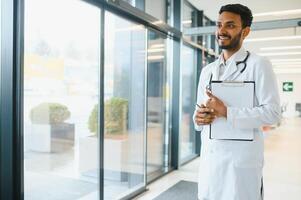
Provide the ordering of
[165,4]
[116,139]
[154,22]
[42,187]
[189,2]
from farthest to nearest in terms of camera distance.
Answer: [189,2]
[165,4]
[154,22]
[116,139]
[42,187]

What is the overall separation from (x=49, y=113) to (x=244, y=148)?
2.08m

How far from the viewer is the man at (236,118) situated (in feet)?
4.21

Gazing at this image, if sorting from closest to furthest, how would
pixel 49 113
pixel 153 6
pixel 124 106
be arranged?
1. pixel 49 113
2. pixel 124 106
3. pixel 153 6

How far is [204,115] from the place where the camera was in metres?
1.32

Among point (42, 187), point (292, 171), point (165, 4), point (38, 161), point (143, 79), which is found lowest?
point (292, 171)

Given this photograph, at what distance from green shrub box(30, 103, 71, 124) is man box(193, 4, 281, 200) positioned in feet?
5.87

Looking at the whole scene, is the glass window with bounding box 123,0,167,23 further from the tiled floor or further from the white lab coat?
the white lab coat

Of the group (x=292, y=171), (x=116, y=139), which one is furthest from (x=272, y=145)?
(x=116, y=139)

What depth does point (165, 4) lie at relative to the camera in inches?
209

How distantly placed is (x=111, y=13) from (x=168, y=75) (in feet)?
7.38

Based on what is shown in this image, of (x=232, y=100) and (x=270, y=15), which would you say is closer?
(x=232, y=100)

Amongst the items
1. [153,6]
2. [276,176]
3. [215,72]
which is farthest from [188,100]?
[215,72]

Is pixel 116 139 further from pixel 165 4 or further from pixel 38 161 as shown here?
pixel 165 4

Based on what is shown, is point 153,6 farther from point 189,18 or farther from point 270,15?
point 270,15
